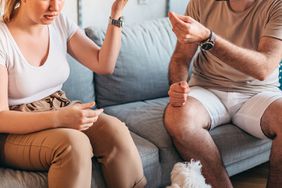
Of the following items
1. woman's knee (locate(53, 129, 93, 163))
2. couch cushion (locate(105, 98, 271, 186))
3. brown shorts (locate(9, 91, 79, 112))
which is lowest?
couch cushion (locate(105, 98, 271, 186))

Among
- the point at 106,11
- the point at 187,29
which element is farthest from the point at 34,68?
the point at 106,11

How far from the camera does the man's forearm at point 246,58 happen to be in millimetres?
1536

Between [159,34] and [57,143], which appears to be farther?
[159,34]

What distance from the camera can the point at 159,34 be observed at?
2.31 meters

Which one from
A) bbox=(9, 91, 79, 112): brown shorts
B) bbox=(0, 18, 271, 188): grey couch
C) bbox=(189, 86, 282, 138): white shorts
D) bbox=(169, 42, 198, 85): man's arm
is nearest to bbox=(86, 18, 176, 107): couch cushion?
bbox=(0, 18, 271, 188): grey couch

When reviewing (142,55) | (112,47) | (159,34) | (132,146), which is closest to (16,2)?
A: (112,47)

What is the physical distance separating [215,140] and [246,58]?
14.5 inches

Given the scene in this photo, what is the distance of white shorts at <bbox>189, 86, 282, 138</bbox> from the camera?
1.68 metres

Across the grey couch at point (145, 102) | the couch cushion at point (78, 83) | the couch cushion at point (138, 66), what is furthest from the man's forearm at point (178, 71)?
the couch cushion at point (78, 83)

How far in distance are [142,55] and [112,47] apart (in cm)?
57

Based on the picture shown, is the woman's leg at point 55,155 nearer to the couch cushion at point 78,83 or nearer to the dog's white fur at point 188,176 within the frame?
the dog's white fur at point 188,176

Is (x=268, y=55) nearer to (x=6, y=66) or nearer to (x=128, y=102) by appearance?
(x=128, y=102)

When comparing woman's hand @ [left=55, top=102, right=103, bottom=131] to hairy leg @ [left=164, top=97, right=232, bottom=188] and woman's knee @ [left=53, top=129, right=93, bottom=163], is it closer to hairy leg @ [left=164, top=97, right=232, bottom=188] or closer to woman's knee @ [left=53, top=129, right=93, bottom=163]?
woman's knee @ [left=53, top=129, right=93, bottom=163]

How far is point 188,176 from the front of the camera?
4.73 feet
